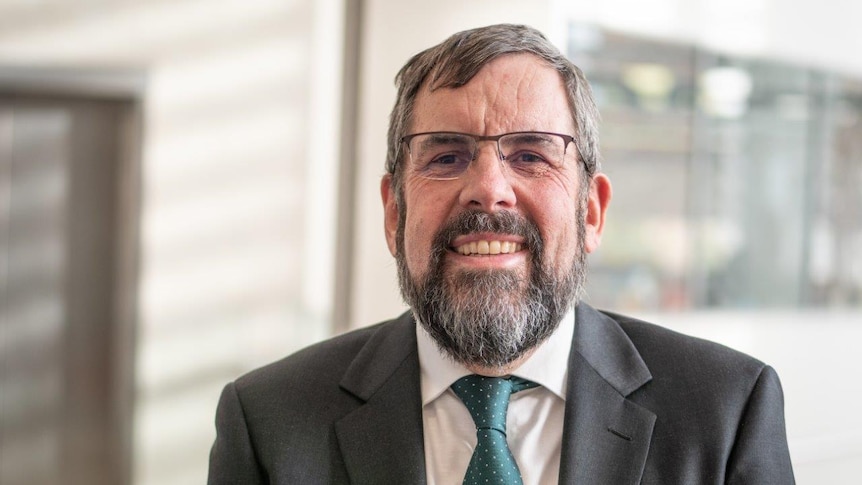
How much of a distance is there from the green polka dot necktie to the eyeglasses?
369mm

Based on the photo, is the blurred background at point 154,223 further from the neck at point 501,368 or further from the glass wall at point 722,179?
the neck at point 501,368

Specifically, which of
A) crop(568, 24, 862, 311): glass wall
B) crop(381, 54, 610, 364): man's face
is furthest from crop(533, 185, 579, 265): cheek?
crop(568, 24, 862, 311): glass wall

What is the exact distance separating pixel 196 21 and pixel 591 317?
289 centimetres

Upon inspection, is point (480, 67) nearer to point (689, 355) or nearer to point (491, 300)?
point (491, 300)

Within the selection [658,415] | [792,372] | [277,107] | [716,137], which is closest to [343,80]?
[277,107]

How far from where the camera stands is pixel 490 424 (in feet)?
4.71

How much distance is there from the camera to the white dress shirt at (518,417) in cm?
146

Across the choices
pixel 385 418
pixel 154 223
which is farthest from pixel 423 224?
pixel 154 223

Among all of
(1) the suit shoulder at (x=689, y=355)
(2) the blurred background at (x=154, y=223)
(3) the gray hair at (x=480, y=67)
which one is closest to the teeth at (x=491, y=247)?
(3) the gray hair at (x=480, y=67)

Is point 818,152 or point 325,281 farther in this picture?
point 818,152

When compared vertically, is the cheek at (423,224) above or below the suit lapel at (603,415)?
above

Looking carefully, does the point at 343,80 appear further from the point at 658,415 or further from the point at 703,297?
the point at 703,297

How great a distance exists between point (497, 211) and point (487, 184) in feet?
0.16

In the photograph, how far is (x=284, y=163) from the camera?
12.9 ft
